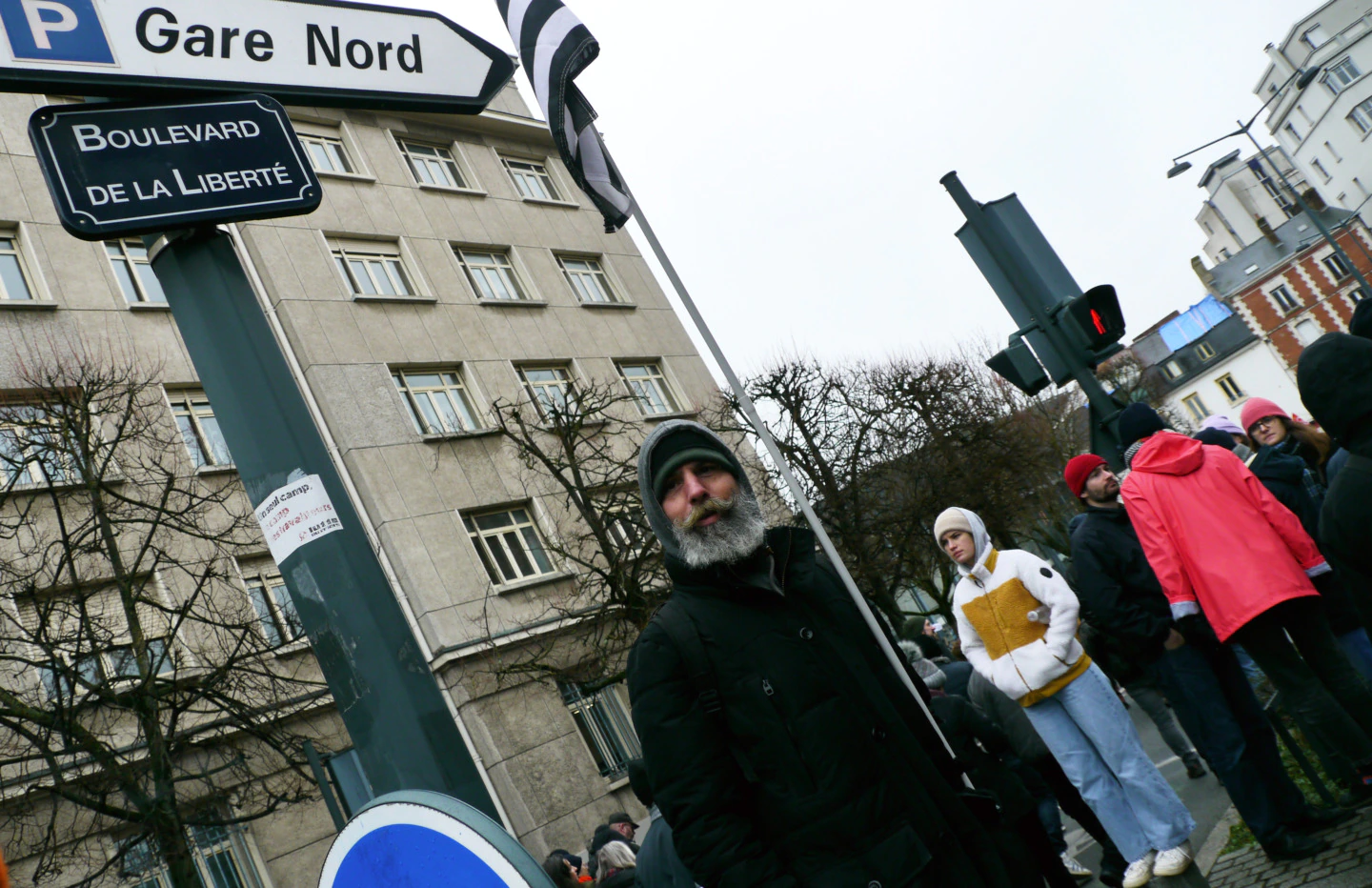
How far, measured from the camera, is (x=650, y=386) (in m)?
27.2

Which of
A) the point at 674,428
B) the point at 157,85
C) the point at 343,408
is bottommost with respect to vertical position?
the point at 674,428

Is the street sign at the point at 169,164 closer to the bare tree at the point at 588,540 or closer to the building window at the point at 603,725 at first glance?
the bare tree at the point at 588,540

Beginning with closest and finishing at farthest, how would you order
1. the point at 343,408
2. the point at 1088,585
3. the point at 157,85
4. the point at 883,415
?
the point at 157,85, the point at 1088,585, the point at 343,408, the point at 883,415

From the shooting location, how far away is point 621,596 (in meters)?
17.2

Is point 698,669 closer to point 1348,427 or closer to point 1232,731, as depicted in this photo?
point 1348,427

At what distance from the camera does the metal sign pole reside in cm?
262

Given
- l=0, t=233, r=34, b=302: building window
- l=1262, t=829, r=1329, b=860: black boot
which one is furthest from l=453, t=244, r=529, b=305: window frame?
l=1262, t=829, r=1329, b=860: black boot

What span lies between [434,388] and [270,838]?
30.9 ft

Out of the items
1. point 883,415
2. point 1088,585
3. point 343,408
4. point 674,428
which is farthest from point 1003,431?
point 674,428

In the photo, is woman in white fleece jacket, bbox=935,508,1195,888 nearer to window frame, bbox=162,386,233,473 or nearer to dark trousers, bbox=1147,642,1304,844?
dark trousers, bbox=1147,642,1304,844

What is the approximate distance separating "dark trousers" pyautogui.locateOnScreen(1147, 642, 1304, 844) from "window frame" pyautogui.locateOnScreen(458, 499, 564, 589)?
1649 cm

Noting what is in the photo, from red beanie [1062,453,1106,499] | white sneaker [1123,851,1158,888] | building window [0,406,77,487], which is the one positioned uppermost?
building window [0,406,77,487]

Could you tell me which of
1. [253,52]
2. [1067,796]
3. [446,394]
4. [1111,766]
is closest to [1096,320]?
[1111,766]

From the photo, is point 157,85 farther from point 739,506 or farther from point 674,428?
point 739,506
